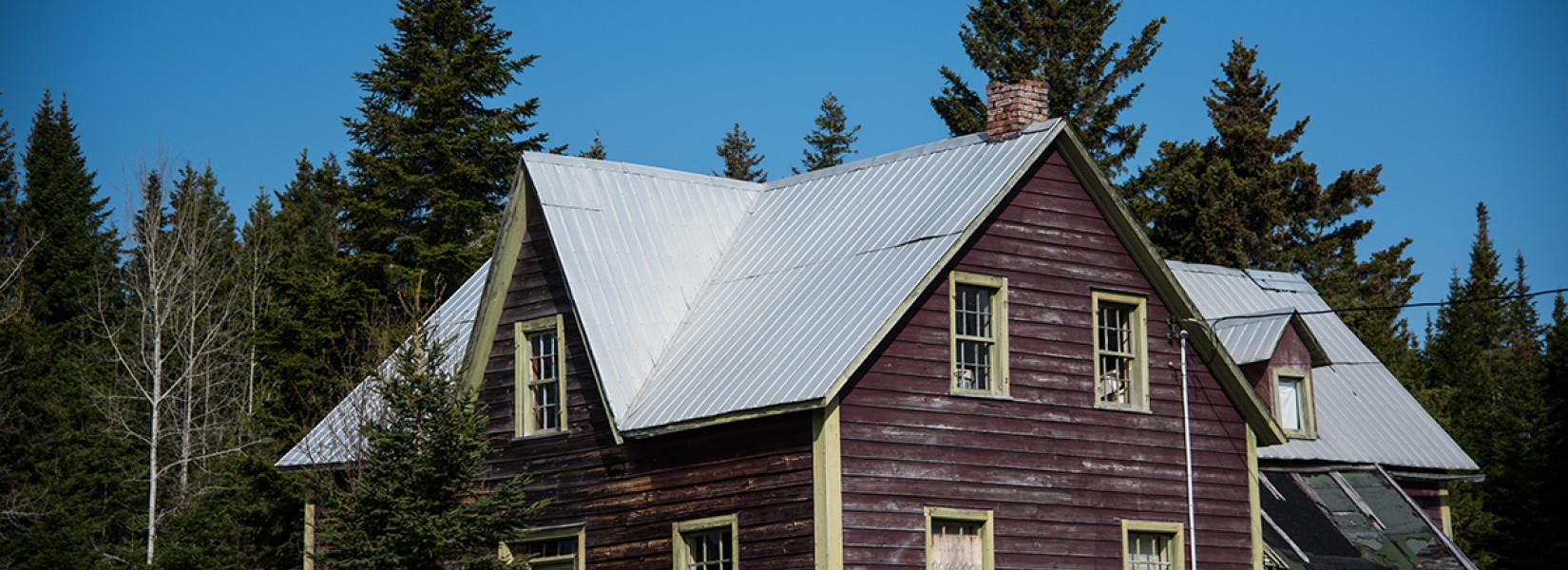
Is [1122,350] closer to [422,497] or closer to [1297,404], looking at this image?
[1297,404]

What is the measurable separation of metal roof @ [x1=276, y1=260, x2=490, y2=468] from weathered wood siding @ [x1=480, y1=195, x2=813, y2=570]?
177 centimetres

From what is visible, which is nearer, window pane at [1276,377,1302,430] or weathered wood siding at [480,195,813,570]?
weathered wood siding at [480,195,813,570]

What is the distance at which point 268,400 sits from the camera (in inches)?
1537

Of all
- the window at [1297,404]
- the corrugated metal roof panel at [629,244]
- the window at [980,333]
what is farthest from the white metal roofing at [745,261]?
the window at [1297,404]

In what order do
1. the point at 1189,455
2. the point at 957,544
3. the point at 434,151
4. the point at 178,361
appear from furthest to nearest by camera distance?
the point at 178,361, the point at 434,151, the point at 1189,455, the point at 957,544

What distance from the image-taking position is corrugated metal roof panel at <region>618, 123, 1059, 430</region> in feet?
84.9

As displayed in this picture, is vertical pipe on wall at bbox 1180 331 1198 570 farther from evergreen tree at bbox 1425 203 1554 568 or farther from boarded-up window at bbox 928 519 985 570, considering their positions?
evergreen tree at bbox 1425 203 1554 568

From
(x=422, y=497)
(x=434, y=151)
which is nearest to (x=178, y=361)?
(x=434, y=151)

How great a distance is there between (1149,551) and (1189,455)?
1607 mm

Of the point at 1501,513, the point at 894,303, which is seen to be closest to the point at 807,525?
the point at 894,303

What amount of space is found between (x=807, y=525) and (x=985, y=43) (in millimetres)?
36145

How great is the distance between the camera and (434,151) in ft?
169

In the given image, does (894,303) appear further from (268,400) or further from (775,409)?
(268,400)

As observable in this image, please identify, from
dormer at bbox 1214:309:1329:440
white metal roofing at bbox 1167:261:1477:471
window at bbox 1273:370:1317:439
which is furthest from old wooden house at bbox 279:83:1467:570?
white metal roofing at bbox 1167:261:1477:471
